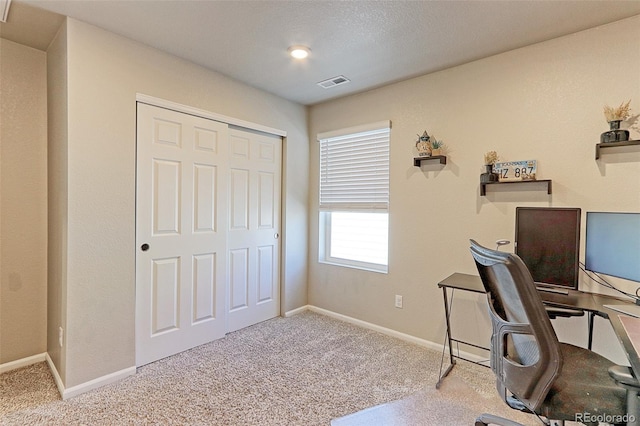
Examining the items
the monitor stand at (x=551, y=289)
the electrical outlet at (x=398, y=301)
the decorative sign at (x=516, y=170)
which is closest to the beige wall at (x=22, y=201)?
the electrical outlet at (x=398, y=301)

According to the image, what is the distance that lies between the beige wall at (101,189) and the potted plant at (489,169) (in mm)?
2591

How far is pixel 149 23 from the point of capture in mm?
2162

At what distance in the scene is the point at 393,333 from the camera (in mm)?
3156

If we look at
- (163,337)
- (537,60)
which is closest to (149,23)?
(163,337)

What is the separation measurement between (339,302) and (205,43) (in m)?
2.85

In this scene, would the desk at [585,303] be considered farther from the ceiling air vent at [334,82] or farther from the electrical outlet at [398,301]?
the ceiling air vent at [334,82]

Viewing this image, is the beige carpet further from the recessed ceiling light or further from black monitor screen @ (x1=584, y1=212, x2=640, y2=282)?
the recessed ceiling light

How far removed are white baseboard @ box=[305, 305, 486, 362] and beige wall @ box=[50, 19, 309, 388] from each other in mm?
2037

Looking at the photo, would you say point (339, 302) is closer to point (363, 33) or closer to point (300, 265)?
point (300, 265)

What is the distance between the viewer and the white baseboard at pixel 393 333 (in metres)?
2.71

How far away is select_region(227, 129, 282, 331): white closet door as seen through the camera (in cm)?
318

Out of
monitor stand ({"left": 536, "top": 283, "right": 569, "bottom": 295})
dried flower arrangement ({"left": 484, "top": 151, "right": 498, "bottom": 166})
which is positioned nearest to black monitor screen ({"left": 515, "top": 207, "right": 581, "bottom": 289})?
monitor stand ({"left": 536, "top": 283, "right": 569, "bottom": 295})

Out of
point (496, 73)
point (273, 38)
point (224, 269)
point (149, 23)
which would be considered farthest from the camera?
point (224, 269)

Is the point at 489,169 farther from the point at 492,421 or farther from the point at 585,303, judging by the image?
the point at 492,421
